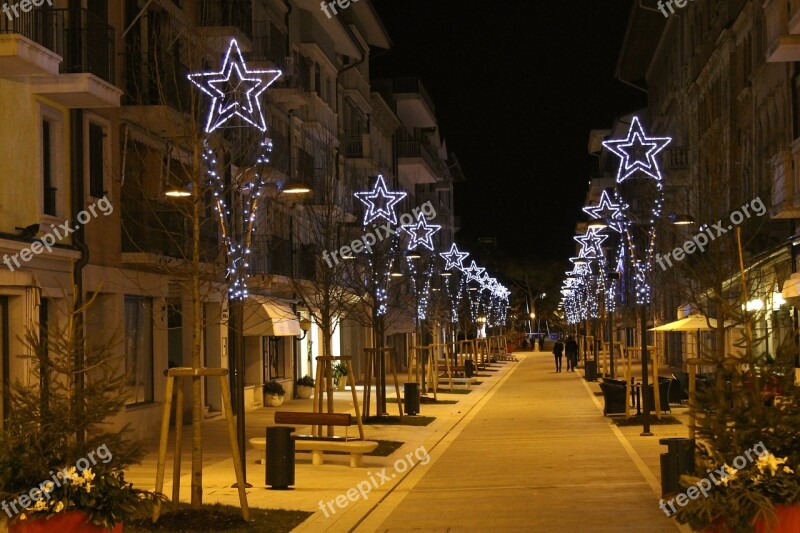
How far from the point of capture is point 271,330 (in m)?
33.2

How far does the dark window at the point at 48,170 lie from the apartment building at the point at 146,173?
1.1 inches

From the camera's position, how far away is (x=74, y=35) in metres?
22.2

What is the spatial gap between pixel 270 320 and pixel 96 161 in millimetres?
9671

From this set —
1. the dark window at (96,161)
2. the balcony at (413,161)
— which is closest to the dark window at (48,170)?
the dark window at (96,161)

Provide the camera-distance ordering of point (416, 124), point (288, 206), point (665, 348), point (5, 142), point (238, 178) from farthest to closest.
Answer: point (416, 124), point (665, 348), point (288, 206), point (5, 142), point (238, 178)

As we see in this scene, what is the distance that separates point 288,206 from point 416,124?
3905 centimetres

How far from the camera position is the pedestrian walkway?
13953mm

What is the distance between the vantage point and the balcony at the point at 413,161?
232 ft

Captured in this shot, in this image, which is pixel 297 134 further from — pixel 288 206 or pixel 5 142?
pixel 5 142

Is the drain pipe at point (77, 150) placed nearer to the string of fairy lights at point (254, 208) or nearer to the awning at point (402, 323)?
the string of fairy lights at point (254, 208)

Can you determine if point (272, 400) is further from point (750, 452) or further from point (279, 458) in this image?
point (750, 452)

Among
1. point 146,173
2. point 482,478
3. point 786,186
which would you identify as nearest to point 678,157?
point 786,186

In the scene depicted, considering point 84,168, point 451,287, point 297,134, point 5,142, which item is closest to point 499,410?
point 297,134

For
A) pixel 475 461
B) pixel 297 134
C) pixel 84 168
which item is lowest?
pixel 475 461
